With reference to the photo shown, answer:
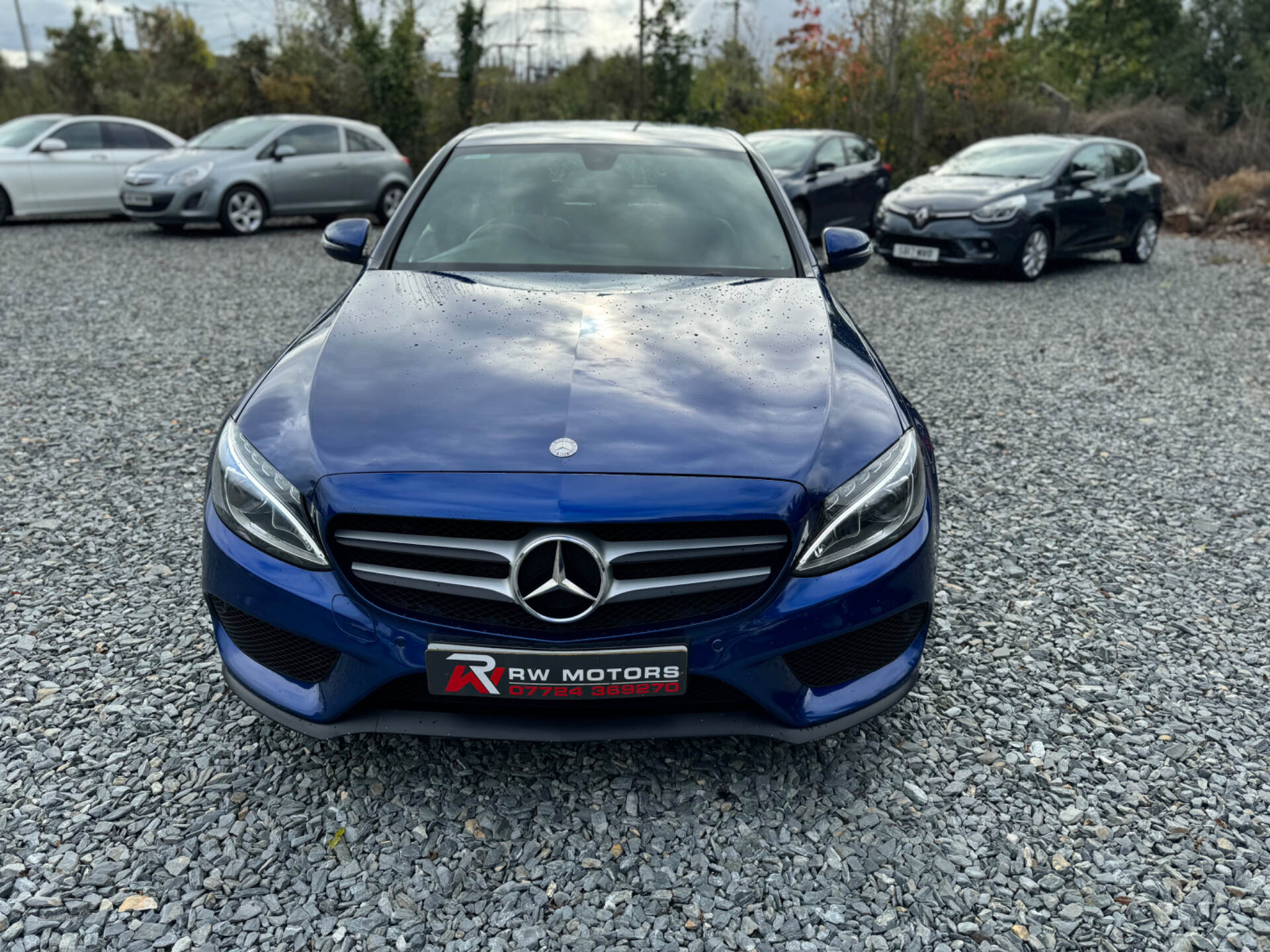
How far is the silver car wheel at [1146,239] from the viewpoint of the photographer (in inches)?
484

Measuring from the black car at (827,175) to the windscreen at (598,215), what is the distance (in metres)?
7.93

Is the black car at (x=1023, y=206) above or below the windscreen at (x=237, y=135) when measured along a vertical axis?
below

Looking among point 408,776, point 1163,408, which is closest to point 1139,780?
point 408,776

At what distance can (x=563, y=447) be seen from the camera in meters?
2.26

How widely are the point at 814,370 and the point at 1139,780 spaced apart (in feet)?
4.46

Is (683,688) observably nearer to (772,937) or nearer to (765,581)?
(765,581)

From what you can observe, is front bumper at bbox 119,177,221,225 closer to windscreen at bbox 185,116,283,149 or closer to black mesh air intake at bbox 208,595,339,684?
windscreen at bbox 185,116,283,149

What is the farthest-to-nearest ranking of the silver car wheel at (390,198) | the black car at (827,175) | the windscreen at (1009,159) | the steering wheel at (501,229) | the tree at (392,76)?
the tree at (392,76), the silver car wheel at (390,198), the black car at (827,175), the windscreen at (1009,159), the steering wheel at (501,229)

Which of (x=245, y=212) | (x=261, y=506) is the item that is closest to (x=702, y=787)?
(x=261, y=506)

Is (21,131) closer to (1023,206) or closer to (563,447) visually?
(1023,206)

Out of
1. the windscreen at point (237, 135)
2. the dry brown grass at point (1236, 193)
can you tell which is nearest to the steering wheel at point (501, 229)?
the windscreen at point (237, 135)

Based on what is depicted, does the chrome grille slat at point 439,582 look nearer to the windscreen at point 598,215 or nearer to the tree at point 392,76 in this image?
the windscreen at point 598,215

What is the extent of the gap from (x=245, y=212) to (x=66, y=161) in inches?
107

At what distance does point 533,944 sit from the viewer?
2033 mm
